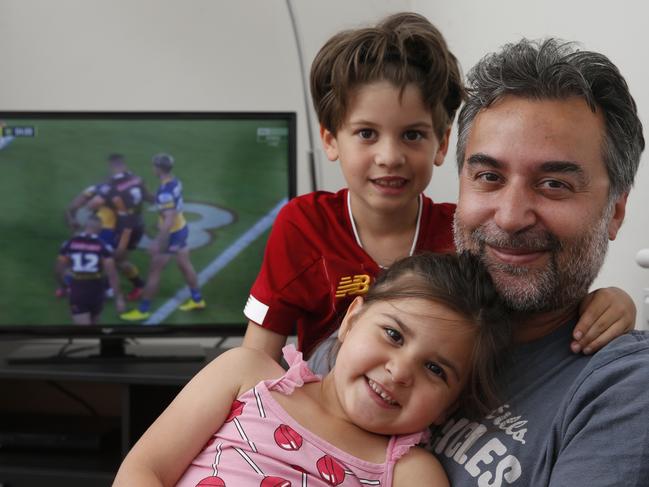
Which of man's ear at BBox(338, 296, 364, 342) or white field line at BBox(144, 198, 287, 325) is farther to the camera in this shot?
white field line at BBox(144, 198, 287, 325)

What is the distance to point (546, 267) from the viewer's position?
1256mm

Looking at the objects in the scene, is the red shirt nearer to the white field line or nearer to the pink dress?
the pink dress

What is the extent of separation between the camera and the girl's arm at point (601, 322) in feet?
4.06

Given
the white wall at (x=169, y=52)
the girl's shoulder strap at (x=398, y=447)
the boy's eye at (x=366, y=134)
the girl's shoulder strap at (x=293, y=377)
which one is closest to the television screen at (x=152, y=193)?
the white wall at (x=169, y=52)

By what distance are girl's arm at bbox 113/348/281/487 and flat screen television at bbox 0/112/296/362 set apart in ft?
4.14

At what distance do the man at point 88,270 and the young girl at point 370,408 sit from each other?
1356mm

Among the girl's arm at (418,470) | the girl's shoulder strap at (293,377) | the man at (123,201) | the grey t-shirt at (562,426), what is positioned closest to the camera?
the grey t-shirt at (562,426)

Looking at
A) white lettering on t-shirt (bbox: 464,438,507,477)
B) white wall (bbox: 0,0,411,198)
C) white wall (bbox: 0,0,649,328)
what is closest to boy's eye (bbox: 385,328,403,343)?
white lettering on t-shirt (bbox: 464,438,507,477)

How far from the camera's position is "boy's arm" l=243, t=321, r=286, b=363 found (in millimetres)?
1943

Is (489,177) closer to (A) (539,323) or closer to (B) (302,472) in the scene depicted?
(A) (539,323)

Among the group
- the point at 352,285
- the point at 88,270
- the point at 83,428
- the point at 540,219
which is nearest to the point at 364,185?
the point at 352,285

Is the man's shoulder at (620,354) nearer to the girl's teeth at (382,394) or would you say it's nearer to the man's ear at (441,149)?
the girl's teeth at (382,394)

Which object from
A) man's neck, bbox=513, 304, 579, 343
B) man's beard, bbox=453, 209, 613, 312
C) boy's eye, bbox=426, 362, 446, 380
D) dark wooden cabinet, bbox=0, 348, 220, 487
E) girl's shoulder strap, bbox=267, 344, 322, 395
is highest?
man's beard, bbox=453, 209, 613, 312

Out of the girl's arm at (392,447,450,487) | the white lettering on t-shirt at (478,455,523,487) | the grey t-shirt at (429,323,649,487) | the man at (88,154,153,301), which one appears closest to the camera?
the grey t-shirt at (429,323,649,487)
